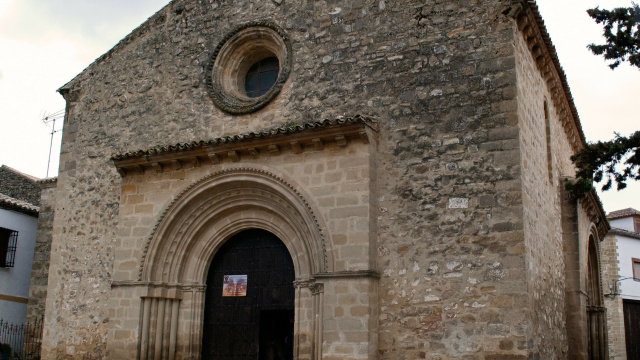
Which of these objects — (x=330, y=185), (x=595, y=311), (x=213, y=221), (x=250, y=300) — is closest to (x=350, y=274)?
(x=330, y=185)

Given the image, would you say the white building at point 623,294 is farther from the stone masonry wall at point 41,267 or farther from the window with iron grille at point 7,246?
the window with iron grille at point 7,246

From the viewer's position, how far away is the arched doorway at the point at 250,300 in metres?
10.0

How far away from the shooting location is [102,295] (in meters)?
10.9

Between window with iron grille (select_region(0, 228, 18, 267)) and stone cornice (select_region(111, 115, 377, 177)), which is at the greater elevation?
stone cornice (select_region(111, 115, 377, 177))

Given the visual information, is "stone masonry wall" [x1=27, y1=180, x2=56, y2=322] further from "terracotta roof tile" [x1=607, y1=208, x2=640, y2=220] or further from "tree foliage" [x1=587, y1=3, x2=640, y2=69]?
"terracotta roof tile" [x1=607, y1=208, x2=640, y2=220]

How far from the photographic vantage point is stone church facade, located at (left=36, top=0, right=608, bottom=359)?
27.6ft

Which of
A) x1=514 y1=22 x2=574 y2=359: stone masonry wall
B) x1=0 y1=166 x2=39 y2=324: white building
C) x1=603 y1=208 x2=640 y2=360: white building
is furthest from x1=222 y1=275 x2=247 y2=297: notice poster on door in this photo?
x1=603 y1=208 x2=640 y2=360: white building

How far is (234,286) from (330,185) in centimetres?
263

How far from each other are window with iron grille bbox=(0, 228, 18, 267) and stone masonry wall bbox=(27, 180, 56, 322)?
147 centimetres

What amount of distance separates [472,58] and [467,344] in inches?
155

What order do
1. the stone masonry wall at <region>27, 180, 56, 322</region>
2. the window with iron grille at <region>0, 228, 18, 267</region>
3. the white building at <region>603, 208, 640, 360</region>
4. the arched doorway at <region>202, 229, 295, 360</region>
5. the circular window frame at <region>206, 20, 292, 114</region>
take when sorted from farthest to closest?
the white building at <region>603, 208, 640, 360</region> → the window with iron grille at <region>0, 228, 18, 267</region> → the stone masonry wall at <region>27, 180, 56, 322</region> → the circular window frame at <region>206, 20, 292, 114</region> → the arched doorway at <region>202, 229, 295, 360</region>

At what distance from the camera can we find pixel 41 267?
13.6 m

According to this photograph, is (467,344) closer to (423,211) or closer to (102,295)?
(423,211)

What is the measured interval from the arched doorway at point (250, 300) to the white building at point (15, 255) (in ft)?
23.3
